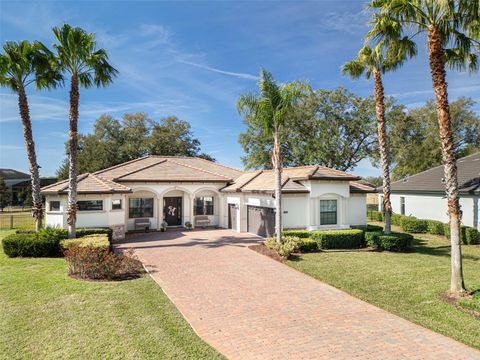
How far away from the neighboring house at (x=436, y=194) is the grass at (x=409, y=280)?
10.7 feet

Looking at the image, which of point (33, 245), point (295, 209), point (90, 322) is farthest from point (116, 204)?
point (90, 322)

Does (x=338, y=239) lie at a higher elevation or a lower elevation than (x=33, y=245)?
lower

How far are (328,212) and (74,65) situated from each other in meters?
17.8

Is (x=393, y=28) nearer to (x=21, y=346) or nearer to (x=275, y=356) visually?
(x=275, y=356)

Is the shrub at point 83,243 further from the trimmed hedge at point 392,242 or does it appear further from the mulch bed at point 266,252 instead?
the trimmed hedge at point 392,242

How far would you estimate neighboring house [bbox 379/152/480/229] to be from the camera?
22.2 m

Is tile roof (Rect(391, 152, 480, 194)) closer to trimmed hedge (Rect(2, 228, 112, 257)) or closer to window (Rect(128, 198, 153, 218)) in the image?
window (Rect(128, 198, 153, 218))

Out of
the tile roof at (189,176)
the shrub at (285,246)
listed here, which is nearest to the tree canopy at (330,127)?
the tile roof at (189,176)

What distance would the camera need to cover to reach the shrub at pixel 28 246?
1662 cm

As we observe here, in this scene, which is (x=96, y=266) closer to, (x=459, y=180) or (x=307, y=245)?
(x=307, y=245)

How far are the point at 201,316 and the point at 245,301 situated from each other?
1.79 metres

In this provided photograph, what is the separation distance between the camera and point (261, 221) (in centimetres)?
2358

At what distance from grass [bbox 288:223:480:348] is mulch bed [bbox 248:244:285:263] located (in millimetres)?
803

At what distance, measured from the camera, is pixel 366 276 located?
13461 mm
